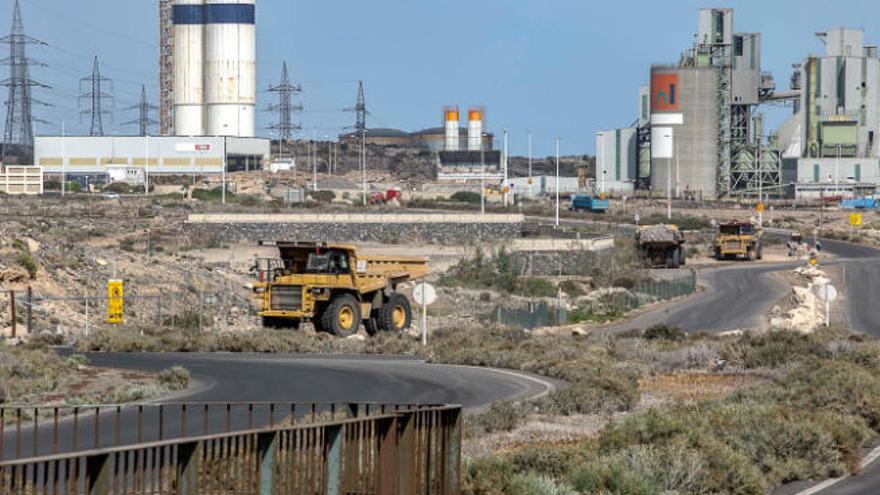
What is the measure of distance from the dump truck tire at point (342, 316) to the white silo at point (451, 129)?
149928mm

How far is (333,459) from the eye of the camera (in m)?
12.7

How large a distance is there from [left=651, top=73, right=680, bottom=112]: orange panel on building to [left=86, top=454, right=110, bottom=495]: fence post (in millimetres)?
140046

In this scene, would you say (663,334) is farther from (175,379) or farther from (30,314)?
(175,379)

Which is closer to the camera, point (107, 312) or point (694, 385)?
point (694, 385)

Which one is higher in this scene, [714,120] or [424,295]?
[714,120]

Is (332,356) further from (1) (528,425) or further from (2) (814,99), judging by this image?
(2) (814,99)

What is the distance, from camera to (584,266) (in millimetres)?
79188

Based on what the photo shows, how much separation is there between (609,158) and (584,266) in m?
93.3

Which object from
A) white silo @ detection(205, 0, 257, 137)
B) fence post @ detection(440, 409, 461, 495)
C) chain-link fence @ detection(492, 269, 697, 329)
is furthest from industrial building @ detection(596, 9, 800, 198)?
fence post @ detection(440, 409, 461, 495)

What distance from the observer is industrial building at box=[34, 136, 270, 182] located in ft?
470

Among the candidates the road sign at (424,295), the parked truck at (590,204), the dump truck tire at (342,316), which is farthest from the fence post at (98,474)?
the parked truck at (590,204)

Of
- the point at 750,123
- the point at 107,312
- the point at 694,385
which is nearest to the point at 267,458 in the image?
the point at 694,385

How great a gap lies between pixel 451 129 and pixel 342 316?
6006 inches

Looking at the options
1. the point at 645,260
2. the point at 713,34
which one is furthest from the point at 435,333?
the point at 713,34
